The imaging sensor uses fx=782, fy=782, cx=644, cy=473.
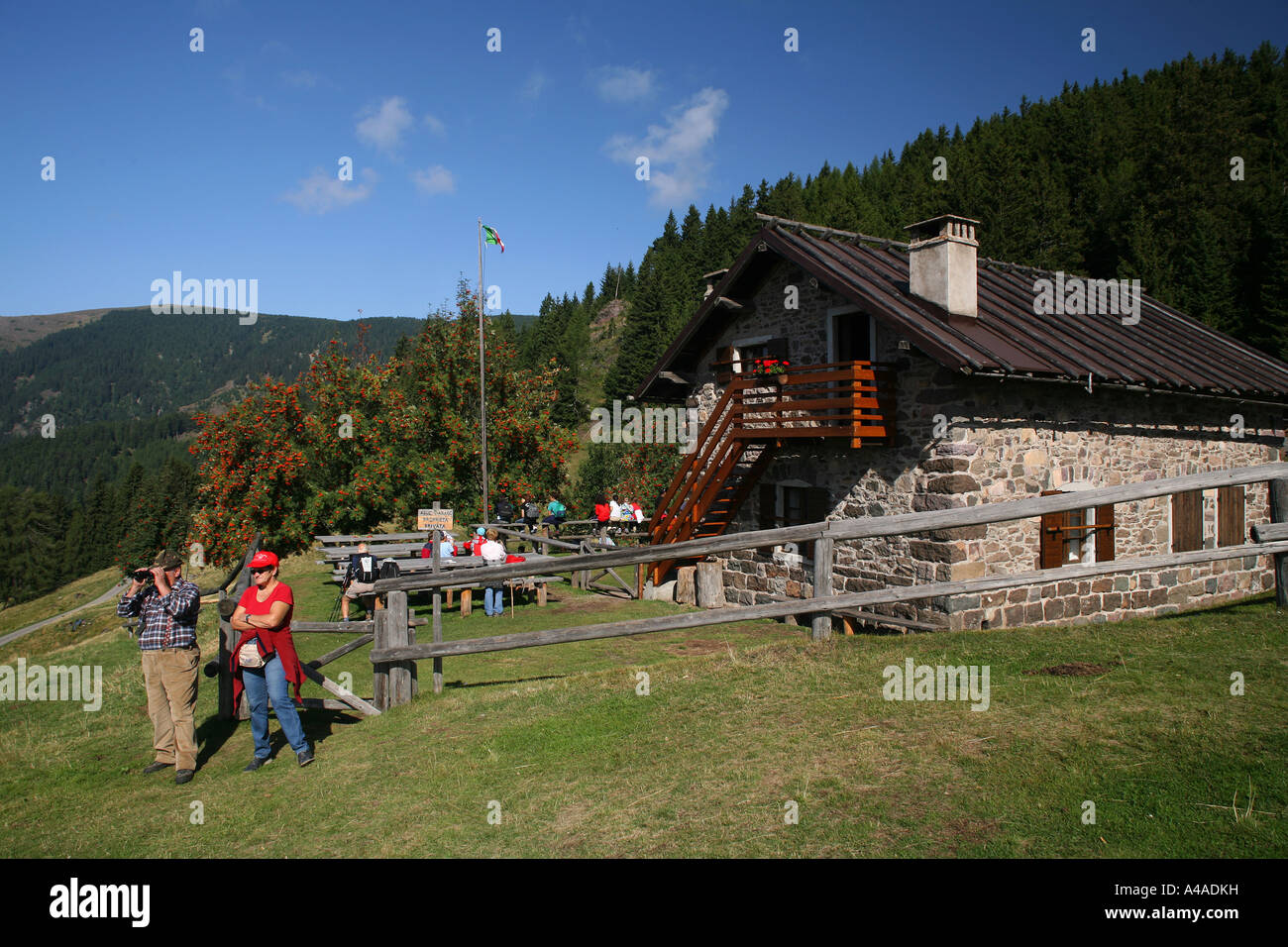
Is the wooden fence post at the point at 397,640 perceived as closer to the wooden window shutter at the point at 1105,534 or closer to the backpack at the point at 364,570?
the backpack at the point at 364,570

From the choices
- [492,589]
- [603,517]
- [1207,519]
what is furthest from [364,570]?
[1207,519]

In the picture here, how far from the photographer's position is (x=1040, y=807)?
3885 millimetres

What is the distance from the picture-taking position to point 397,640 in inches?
288

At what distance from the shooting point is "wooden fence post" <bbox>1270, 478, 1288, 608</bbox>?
6832mm

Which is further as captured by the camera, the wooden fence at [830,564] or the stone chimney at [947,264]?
the stone chimney at [947,264]

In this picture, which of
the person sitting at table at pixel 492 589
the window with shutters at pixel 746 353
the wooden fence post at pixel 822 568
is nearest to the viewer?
the wooden fence post at pixel 822 568

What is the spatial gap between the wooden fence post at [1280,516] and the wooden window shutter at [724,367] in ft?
34.3

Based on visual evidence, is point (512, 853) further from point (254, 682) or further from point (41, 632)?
point (41, 632)

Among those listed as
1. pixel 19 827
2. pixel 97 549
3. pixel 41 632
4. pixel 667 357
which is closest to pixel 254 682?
pixel 19 827

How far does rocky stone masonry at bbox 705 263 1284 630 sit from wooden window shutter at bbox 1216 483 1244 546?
27 centimetres

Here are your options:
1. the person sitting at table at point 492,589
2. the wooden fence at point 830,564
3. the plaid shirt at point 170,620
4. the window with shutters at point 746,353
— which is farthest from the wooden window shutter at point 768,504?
the plaid shirt at point 170,620

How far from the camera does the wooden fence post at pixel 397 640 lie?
23.7 feet

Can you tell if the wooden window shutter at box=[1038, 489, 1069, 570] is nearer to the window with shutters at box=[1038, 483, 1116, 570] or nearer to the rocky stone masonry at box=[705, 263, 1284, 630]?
the window with shutters at box=[1038, 483, 1116, 570]
